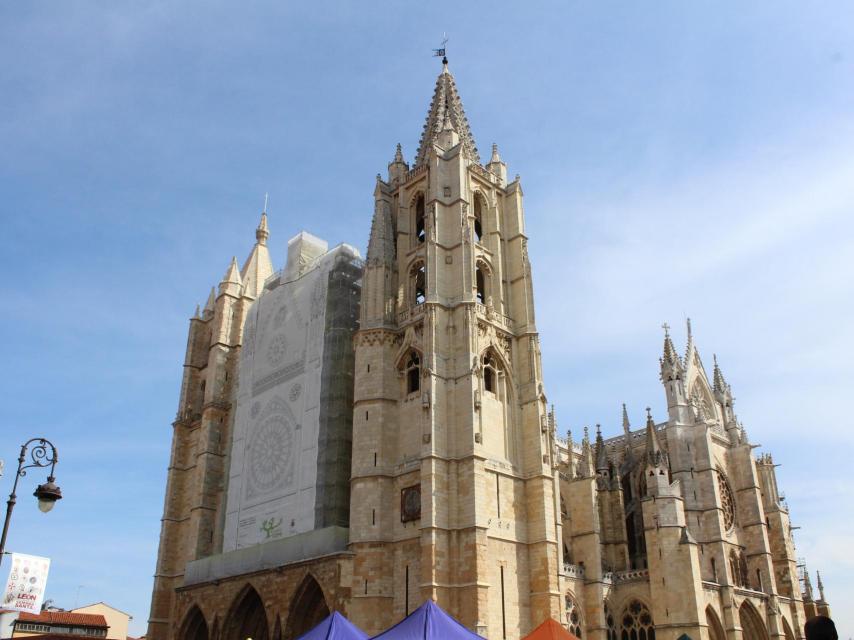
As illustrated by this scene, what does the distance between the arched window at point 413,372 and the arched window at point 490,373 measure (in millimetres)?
2583

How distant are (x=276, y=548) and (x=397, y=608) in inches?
256

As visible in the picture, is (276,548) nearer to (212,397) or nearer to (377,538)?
(377,538)

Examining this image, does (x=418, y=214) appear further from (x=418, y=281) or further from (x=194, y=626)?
(x=194, y=626)

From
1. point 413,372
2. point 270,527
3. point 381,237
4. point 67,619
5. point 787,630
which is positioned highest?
point 381,237

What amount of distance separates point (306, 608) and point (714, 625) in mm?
16917

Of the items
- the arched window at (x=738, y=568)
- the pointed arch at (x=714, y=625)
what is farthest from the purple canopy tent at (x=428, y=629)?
the arched window at (x=738, y=568)

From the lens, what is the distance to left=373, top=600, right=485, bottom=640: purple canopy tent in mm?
14180

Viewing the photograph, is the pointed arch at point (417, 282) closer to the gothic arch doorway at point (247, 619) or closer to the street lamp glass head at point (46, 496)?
the gothic arch doorway at point (247, 619)

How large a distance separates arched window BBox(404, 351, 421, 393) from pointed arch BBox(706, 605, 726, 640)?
15194mm

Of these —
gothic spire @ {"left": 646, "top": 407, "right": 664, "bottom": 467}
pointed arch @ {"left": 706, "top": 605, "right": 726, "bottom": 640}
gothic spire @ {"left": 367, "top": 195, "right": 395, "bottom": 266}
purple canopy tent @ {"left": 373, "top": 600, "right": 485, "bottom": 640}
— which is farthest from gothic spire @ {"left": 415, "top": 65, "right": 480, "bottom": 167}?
purple canopy tent @ {"left": 373, "top": 600, "right": 485, "bottom": 640}

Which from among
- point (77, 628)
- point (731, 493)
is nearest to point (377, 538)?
point (731, 493)

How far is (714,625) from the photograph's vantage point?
33000 millimetres

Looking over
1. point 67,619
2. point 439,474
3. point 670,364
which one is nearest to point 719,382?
point 670,364

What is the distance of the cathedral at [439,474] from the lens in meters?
27.7
